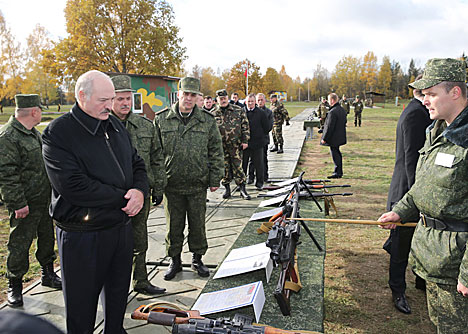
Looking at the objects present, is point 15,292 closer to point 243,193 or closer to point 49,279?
point 49,279

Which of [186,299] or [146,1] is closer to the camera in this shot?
[186,299]

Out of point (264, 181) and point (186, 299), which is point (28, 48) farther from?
point (186, 299)

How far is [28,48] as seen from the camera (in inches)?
1671

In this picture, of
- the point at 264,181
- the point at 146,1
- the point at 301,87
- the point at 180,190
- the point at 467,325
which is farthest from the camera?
the point at 301,87

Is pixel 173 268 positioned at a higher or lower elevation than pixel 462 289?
lower

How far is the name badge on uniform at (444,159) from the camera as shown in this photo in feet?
6.82

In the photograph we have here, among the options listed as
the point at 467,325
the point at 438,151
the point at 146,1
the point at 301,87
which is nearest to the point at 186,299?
the point at 467,325

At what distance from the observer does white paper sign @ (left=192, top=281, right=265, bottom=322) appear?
7.12 ft

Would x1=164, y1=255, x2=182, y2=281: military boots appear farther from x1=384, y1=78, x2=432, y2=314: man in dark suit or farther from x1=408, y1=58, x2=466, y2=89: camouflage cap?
x1=408, y1=58, x2=466, y2=89: camouflage cap

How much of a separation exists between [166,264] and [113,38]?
65.9 ft

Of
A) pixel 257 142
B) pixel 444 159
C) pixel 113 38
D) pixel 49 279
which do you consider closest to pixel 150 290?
pixel 49 279

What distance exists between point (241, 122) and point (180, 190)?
3.54m

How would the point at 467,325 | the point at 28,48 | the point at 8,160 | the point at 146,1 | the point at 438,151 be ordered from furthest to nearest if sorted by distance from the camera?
1. the point at 28,48
2. the point at 146,1
3. the point at 8,160
4. the point at 438,151
5. the point at 467,325

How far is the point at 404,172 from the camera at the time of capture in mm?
3436
